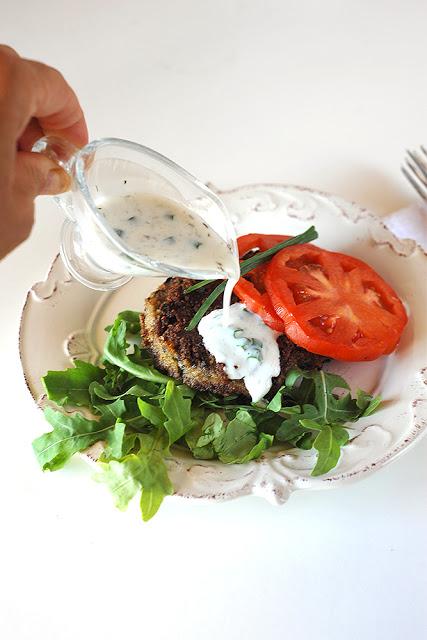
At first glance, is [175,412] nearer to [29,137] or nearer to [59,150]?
[59,150]

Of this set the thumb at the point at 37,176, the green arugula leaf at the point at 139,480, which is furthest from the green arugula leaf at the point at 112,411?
the thumb at the point at 37,176

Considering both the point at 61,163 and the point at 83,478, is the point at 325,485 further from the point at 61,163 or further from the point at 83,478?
the point at 61,163

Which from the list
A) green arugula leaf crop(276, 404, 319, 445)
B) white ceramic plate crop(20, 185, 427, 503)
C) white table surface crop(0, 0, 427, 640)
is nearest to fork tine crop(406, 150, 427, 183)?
white table surface crop(0, 0, 427, 640)

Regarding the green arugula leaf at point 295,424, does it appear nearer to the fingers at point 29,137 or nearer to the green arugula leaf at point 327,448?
the green arugula leaf at point 327,448

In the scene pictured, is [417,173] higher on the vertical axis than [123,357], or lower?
higher

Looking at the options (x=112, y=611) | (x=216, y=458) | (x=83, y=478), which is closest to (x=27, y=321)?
(x=83, y=478)

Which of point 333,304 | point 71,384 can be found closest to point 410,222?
point 333,304

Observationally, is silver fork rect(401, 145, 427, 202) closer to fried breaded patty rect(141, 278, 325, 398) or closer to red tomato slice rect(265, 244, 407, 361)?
red tomato slice rect(265, 244, 407, 361)
